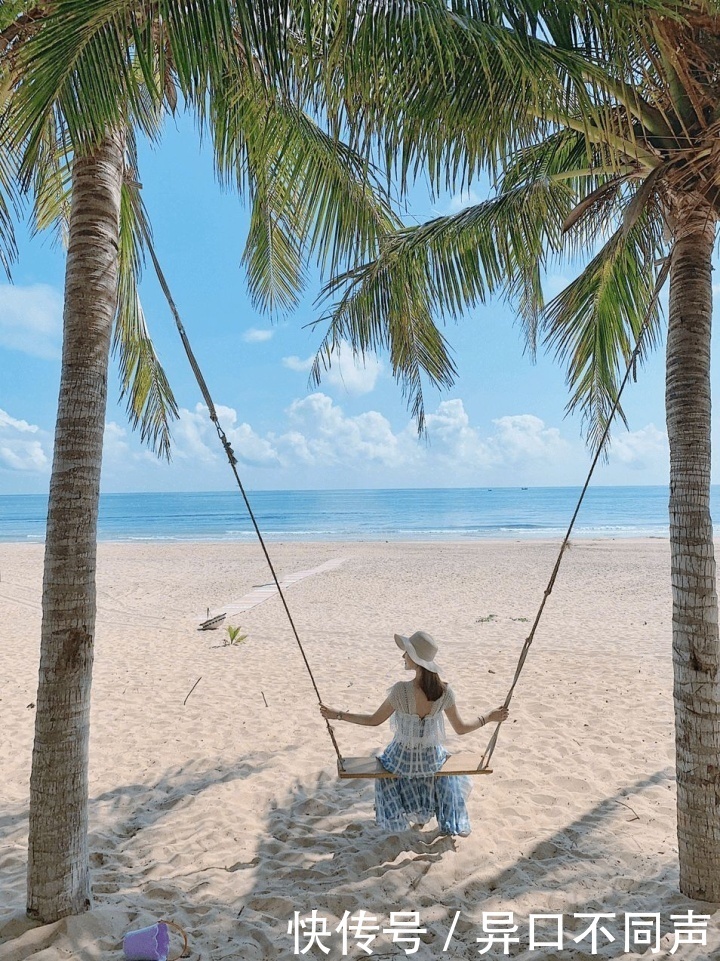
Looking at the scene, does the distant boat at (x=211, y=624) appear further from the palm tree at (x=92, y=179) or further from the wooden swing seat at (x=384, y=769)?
the palm tree at (x=92, y=179)

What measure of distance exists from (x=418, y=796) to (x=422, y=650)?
71 centimetres

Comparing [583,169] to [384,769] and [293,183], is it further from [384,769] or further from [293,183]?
[384,769]

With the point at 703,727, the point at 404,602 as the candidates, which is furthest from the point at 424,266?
the point at 404,602

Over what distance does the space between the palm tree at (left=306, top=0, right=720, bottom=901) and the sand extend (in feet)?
2.16

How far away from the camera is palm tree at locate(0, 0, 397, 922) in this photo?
5.93ft

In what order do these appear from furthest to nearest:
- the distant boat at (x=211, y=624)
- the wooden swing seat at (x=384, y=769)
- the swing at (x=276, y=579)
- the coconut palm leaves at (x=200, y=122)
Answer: the distant boat at (x=211, y=624), the wooden swing seat at (x=384, y=769), the swing at (x=276, y=579), the coconut palm leaves at (x=200, y=122)

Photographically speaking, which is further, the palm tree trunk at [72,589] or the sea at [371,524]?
the sea at [371,524]

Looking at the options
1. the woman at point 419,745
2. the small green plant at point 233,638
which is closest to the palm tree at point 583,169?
the woman at point 419,745

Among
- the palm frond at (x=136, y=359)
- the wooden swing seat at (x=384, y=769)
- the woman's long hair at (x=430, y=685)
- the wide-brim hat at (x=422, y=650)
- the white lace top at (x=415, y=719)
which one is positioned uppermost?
the palm frond at (x=136, y=359)

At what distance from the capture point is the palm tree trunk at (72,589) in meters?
2.28

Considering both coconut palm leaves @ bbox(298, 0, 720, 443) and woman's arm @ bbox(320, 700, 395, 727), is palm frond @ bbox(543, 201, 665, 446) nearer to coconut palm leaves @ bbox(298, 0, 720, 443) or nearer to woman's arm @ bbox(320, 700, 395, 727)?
coconut palm leaves @ bbox(298, 0, 720, 443)

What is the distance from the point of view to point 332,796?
143 inches

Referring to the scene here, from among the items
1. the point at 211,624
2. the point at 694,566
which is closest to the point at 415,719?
the point at 694,566

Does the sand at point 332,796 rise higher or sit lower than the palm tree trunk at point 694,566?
lower
